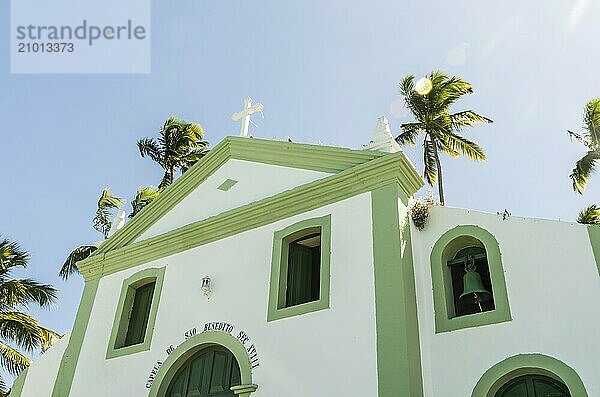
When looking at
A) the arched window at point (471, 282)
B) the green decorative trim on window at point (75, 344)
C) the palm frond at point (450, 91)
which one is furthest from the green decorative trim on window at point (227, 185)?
the palm frond at point (450, 91)

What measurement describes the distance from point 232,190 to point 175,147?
1267cm

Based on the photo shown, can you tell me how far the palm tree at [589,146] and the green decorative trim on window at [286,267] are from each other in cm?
1321

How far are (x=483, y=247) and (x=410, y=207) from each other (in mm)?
1358

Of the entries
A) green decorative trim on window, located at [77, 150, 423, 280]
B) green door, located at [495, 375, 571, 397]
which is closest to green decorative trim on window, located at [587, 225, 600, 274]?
green door, located at [495, 375, 571, 397]

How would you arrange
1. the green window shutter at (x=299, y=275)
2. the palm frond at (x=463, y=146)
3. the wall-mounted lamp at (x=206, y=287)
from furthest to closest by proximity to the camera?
the palm frond at (x=463, y=146)
the wall-mounted lamp at (x=206, y=287)
the green window shutter at (x=299, y=275)

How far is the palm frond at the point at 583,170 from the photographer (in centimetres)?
1984

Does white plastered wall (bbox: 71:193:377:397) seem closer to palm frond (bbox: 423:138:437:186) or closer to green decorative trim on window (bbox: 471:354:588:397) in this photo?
green decorative trim on window (bbox: 471:354:588:397)

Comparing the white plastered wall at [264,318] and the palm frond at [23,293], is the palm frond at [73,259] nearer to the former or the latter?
the palm frond at [23,293]

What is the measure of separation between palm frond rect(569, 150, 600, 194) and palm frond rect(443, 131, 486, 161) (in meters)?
3.04

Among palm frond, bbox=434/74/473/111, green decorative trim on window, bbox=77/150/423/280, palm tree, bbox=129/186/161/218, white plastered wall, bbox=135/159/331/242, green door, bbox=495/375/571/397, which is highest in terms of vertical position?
palm frond, bbox=434/74/473/111

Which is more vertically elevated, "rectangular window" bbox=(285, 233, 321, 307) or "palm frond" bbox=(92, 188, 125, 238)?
"palm frond" bbox=(92, 188, 125, 238)

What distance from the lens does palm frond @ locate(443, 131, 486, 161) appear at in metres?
21.1

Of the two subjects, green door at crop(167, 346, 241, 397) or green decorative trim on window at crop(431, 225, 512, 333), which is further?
green door at crop(167, 346, 241, 397)

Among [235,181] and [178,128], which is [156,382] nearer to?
[235,181]
